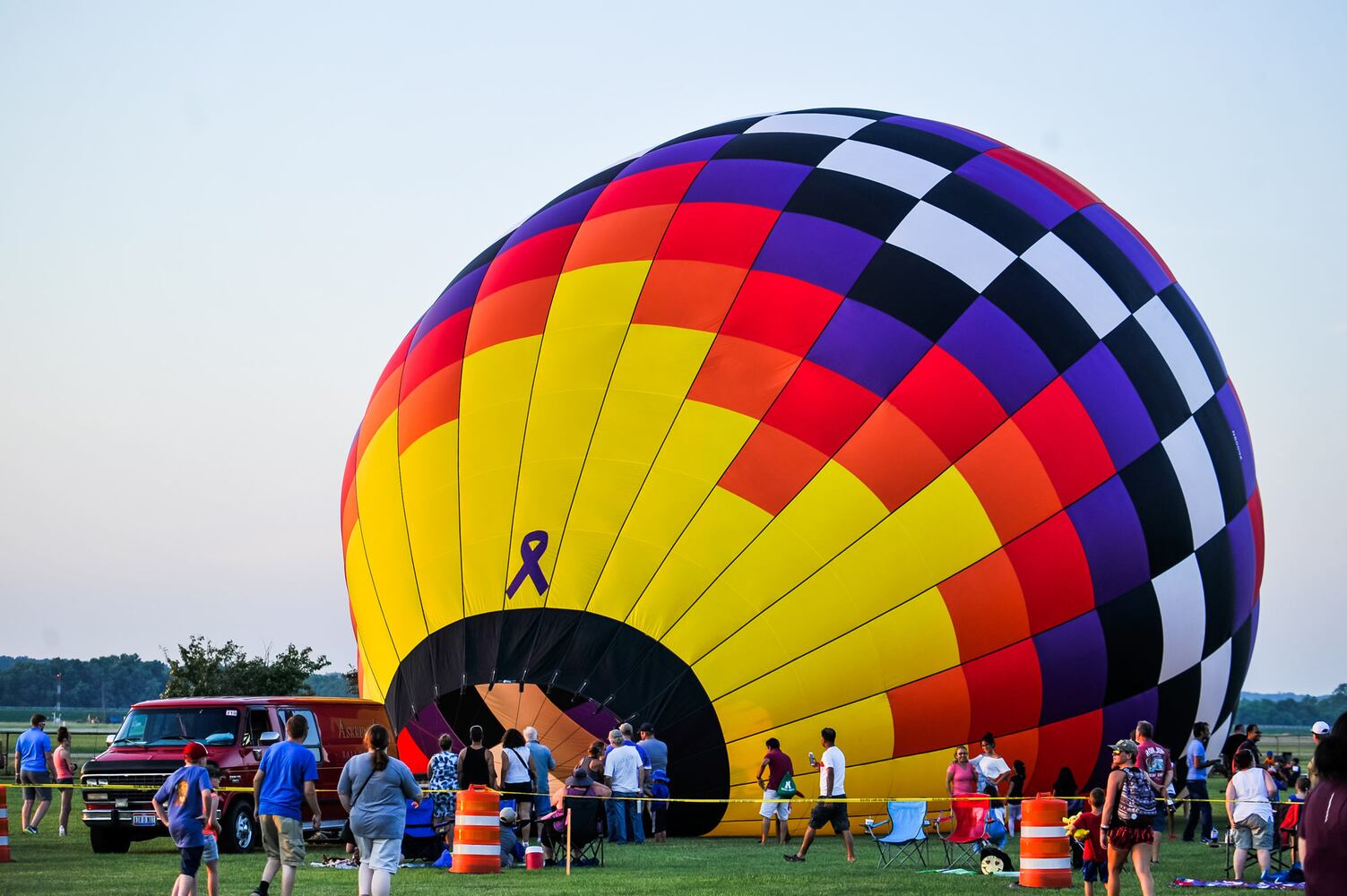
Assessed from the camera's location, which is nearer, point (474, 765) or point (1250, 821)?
point (1250, 821)

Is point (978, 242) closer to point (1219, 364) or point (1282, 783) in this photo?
point (1219, 364)

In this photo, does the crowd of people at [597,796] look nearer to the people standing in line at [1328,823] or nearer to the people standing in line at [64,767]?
the people standing in line at [64,767]

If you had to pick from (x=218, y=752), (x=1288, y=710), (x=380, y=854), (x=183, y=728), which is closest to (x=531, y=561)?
(x=218, y=752)

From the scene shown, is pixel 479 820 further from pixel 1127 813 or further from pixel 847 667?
pixel 1127 813

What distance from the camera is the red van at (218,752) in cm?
1481

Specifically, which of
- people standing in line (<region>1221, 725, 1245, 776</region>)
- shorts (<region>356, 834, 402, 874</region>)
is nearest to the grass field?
shorts (<region>356, 834, 402, 874</region>)

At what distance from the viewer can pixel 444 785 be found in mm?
13680

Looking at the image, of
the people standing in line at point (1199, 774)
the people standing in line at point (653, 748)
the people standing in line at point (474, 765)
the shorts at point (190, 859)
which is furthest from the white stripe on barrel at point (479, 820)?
the people standing in line at point (1199, 774)

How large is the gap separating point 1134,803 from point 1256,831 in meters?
3.30

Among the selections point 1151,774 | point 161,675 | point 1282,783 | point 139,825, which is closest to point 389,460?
point 139,825

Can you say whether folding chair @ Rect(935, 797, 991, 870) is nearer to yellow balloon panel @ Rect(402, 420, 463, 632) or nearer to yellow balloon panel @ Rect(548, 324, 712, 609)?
yellow balloon panel @ Rect(548, 324, 712, 609)

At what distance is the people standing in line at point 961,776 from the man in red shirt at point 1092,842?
5.31 feet

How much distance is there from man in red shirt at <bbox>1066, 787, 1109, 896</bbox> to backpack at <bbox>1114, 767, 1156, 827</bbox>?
1.69ft

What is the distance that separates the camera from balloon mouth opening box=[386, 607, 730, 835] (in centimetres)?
1369
